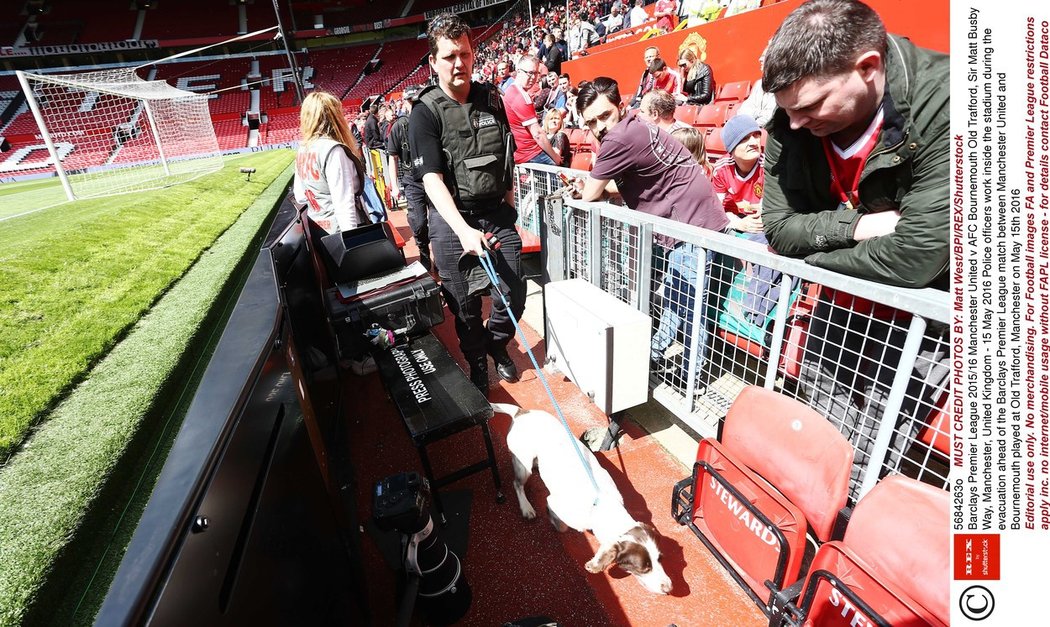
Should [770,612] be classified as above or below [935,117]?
below

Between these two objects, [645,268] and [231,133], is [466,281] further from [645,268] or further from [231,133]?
[231,133]

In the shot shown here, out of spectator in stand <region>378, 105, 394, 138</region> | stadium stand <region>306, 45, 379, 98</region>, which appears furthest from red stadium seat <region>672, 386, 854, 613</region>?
stadium stand <region>306, 45, 379, 98</region>

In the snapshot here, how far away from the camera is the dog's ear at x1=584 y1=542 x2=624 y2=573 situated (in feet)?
5.77

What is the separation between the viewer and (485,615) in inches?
74.7

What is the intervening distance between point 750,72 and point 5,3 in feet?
158

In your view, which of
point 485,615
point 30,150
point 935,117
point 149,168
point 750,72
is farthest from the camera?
point 30,150

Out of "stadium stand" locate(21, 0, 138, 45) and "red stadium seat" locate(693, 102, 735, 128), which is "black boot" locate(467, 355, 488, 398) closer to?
"red stadium seat" locate(693, 102, 735, 128)

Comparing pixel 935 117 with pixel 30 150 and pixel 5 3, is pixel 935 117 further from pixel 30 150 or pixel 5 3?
pixel 5 3

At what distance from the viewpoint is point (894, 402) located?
154 cm

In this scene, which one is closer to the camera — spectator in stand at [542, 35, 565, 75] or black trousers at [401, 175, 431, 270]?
black trousers at [401, 175, 431, 270]

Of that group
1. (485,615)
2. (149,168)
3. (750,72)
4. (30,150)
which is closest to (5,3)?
(30,150)

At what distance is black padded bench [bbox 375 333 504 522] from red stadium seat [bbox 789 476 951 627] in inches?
56.5

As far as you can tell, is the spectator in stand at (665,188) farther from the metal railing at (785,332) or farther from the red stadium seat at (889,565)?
the red stadium seat at (889,565)

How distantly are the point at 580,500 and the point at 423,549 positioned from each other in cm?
72
